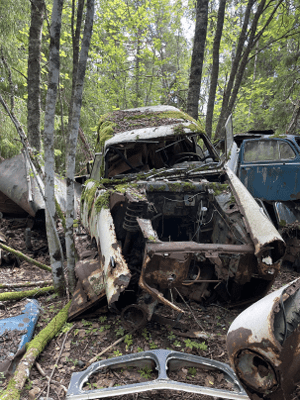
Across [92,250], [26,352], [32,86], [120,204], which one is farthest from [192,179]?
[32,86]

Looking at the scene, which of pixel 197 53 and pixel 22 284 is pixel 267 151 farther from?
pixel 22 284

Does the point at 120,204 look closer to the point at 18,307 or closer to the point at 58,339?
the point at 58,339

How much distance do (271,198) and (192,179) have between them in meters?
2.15

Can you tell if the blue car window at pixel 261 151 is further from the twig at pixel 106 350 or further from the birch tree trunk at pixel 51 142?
the twig at pixel 106 350

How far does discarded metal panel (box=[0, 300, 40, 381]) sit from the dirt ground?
11 cm

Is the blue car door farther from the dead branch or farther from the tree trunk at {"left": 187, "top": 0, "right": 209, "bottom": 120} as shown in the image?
the dead branch

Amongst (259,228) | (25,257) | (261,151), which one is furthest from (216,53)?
(25,257)

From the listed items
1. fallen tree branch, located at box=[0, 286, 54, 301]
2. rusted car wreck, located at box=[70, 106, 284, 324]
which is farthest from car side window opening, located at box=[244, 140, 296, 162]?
fallen tree branch, located at box=[0, 286, 54, 301]

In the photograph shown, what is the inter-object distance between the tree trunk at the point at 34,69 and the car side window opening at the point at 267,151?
4329mm

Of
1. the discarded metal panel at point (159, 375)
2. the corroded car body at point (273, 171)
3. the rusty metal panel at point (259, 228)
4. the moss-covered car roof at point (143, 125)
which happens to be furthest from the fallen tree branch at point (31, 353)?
the corroded car body at point (273, 171)

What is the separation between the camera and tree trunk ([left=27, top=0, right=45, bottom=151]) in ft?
16.9

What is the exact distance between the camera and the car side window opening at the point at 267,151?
5.14 meters

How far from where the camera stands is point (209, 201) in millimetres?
3355

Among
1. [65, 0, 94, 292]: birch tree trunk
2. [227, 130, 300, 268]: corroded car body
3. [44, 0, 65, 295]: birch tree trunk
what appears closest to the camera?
[44, 0, 65, 295]: birch tree trunk
